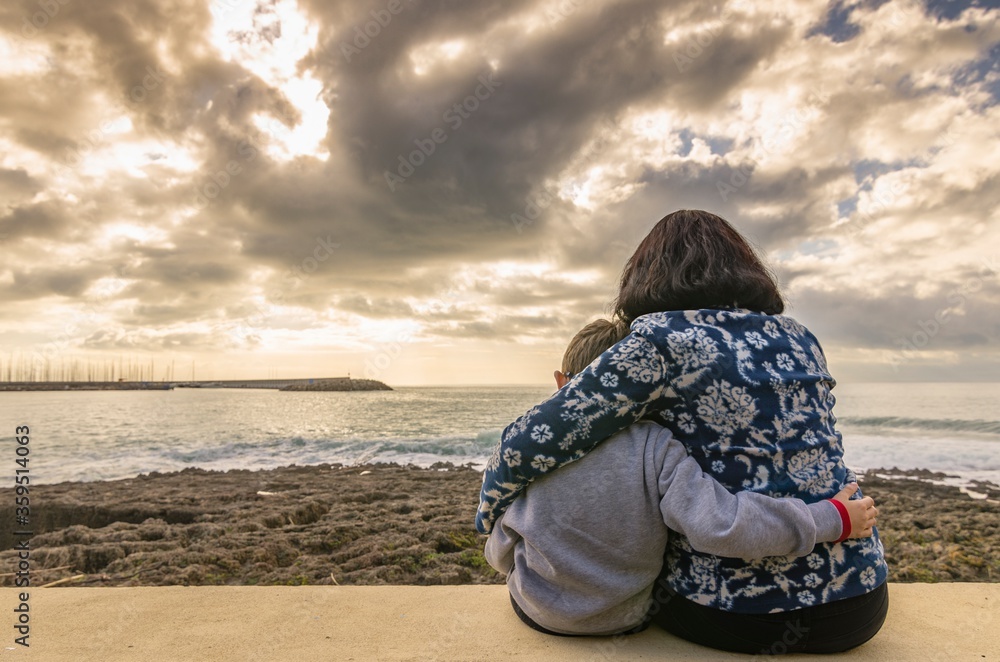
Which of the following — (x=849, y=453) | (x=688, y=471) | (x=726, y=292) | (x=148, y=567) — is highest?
(x=726, y=292)

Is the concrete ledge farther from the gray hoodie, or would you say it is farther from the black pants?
the gray hoodie

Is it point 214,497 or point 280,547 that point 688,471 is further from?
point 214,497

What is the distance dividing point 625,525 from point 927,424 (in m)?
22.3

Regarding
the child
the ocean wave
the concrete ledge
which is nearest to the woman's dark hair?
the child

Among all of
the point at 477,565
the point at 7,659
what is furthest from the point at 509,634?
the point at 477,565

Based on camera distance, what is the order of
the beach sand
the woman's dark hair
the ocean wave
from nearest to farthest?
the woman's dark hair → the beach sand → the ocean wave

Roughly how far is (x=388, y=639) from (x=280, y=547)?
2.67 meters

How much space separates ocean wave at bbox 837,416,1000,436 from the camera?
706 inches

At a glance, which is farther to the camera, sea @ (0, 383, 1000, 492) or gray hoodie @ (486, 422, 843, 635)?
sea @ (0, 383, 1000, 492)

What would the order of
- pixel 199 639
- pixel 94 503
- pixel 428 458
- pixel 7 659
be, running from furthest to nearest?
pixel 428 458
pixel 94 503
pixel 199 639
pixel 7 659

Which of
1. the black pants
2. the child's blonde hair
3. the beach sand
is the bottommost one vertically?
the beach sand

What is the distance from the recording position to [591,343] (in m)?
2.03

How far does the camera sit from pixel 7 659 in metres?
2.01

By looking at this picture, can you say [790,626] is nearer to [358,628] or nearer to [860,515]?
[860,515]
